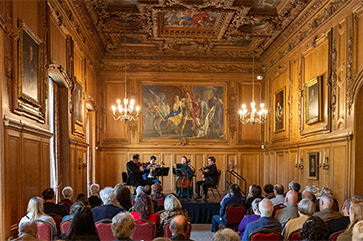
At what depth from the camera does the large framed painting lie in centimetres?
1490

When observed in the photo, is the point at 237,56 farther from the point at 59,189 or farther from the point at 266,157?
the point at 59,189

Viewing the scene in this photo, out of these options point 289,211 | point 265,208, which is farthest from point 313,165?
point 265,208

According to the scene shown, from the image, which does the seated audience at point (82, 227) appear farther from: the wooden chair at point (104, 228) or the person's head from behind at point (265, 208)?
the person's head from behind at point (265, 208)

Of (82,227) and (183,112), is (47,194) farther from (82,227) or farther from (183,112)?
(183,112)

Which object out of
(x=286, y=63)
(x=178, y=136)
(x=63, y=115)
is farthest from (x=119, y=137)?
(x=286, y=63)

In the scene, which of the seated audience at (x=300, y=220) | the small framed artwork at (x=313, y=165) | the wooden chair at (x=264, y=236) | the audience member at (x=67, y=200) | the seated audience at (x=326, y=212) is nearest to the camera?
the wooden chair at (x=264, y=236)

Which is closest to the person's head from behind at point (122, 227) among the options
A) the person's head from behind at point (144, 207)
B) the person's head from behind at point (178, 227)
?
the person's head from behind at point (178, 227)

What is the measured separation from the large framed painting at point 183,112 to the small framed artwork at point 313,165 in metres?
5.40

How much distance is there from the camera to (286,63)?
12.4 metres

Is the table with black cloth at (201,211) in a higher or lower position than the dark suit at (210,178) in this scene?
lower

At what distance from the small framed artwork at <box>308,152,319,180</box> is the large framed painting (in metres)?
5.40

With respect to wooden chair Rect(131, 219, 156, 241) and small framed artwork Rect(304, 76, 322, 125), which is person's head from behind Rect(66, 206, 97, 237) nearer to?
wooden chair Rect(131, 219, 156, 241)

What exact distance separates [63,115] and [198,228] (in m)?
4.67

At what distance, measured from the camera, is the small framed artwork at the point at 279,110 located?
1278cm
